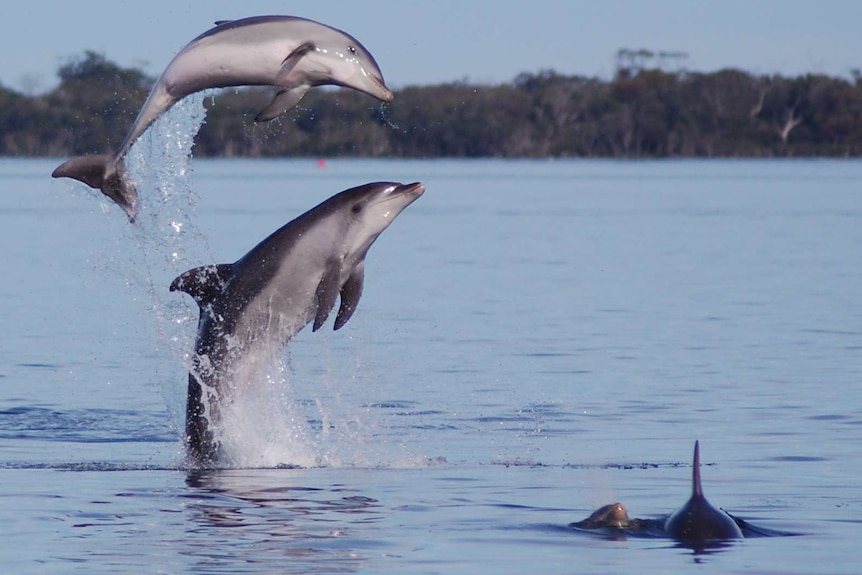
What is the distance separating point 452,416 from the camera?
18.2 m

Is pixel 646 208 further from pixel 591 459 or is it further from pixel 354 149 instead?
pixel 354 149

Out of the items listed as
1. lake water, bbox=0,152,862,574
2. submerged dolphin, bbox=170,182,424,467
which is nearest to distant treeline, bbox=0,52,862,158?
lake water, bbox=0,152,862,574

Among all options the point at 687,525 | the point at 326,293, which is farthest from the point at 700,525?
the point at 326,293

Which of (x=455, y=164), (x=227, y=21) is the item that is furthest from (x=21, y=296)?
(x=455, y=164)

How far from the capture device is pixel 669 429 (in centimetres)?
1706

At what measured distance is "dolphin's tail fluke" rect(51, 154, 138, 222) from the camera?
12797 millimetres

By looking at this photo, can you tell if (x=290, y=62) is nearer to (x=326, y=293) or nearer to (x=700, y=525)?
(x=326, y=293)

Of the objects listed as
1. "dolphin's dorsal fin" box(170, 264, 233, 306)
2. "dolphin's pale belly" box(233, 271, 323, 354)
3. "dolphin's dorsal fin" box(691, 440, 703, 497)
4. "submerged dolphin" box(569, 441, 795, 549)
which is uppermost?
"dolphin's dorsal fin" box(170, 264, 233, 306)

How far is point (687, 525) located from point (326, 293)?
333 cm

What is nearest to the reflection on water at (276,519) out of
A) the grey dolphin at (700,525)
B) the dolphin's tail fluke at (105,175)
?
the grey dolphin at (700,525)

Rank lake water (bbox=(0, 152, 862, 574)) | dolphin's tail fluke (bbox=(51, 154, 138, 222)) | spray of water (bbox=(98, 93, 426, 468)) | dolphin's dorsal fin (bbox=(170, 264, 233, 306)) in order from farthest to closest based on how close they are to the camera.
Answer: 1. spray of water (bbox=(98, 93, 426, 468))
2. dolphin's dorsal fin (bbox=(170, 264, 233, 306))
3. dolphin's tail fluke (bbox=(51, 154, 138, 222))
4. lake water (bbox=(0, 152, 862, 574))

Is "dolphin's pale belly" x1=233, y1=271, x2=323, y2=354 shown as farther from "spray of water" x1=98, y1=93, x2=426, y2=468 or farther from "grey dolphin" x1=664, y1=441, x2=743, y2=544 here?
"grey dolphin" x1=664, y1=441, x2=743, y2=544

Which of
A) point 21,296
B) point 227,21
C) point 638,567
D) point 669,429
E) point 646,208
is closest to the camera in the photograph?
point 638,567

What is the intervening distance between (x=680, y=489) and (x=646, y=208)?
50959 mm
